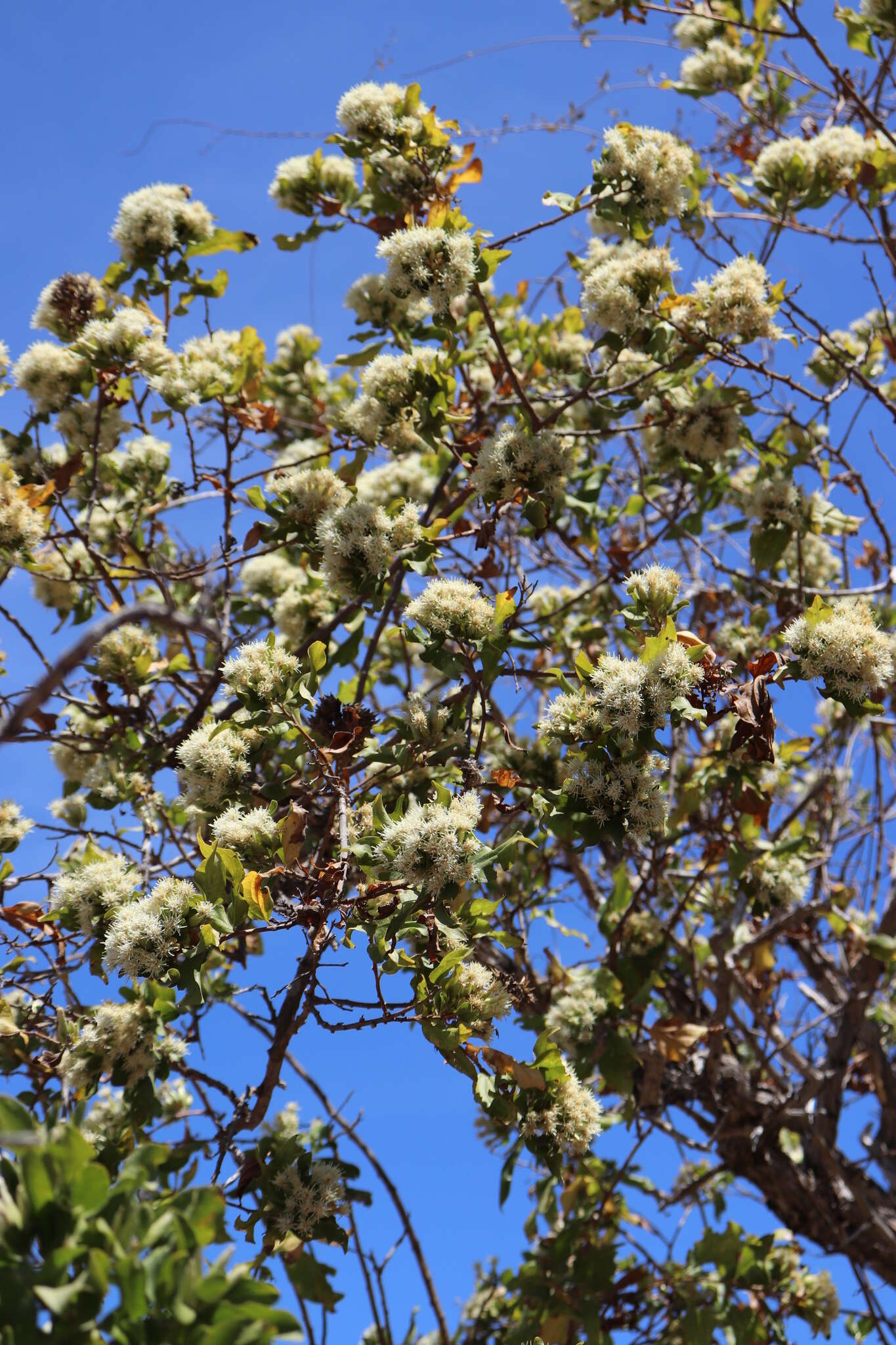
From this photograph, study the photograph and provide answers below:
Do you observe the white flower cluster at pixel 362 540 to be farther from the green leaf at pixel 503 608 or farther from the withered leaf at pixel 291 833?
the withered leaf at pixel 291 833

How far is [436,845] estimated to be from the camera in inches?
89.8

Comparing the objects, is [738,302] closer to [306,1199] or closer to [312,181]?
[312,181]

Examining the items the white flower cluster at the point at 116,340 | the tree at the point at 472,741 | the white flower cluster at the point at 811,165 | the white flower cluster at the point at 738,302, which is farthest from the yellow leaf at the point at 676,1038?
the white flower cluster at the point at 811,165

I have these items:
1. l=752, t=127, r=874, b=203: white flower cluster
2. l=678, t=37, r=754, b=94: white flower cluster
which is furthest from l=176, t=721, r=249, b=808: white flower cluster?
l=678, t=37, r=754, b=94: white flower cluster

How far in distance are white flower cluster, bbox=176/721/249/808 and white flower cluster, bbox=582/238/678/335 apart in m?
1.90

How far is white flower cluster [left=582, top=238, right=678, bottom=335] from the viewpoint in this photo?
354 cm

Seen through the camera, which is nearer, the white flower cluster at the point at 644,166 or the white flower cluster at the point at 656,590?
the white flower cluster at the point at 656,590

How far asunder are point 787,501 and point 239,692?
249 centimetres

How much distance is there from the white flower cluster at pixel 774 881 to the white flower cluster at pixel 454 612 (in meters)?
2.06

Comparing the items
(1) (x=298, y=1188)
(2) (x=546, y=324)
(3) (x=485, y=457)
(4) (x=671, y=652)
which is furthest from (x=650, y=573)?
(2) (x=546, y=324)

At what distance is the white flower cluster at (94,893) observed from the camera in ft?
9.30

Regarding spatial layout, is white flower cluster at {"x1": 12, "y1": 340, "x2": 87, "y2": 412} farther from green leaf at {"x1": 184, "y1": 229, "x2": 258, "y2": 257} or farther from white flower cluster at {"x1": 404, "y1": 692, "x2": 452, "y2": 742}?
white flower cluster at {"x1": 404, "y1": 692, "x2": 452, "y2": 742}

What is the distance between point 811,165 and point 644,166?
1.19 meters

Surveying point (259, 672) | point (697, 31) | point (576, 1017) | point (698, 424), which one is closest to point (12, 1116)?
point (259, 672)
